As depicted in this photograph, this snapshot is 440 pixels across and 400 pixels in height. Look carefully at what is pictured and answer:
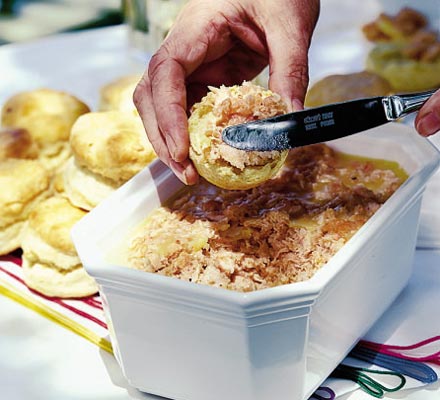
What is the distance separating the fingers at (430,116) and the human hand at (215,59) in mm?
224

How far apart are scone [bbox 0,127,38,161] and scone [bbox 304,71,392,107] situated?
2.29 feet

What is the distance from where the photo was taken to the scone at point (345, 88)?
199 centimetres

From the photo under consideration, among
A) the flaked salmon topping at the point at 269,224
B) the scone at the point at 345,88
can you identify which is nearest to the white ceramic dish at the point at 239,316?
the flaked salmon topping at the point at 269,224

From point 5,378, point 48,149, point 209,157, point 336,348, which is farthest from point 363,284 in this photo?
point 48,149

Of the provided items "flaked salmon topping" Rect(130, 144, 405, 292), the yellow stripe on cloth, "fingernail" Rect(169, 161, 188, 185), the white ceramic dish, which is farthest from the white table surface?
"fingernail" Rect(169, 161, 188, 185)

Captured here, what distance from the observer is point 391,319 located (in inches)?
57.2

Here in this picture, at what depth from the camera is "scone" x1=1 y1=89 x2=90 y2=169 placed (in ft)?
5.88

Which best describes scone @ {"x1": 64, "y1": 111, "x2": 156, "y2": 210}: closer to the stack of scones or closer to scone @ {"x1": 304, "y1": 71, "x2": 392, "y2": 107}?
the stack of scones

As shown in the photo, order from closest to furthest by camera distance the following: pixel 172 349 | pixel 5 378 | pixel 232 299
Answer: pixel 232 299 → pixel 172 349 → pixel 5 378

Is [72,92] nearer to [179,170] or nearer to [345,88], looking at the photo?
[345,88]

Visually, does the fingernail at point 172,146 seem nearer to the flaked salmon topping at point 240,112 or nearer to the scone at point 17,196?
A: the flaked salmon topping at point 240,112

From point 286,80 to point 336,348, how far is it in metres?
0.46

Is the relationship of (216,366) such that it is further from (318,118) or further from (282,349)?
(318,118)

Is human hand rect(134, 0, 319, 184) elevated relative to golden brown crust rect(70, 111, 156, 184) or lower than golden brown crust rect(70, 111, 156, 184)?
elevated
